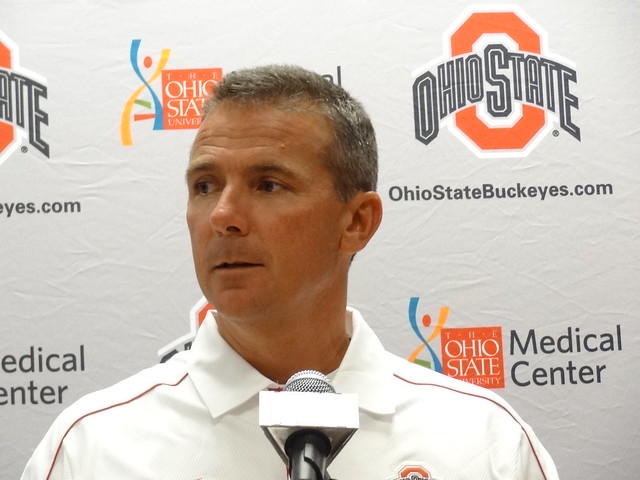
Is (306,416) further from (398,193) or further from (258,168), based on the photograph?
(398,193)

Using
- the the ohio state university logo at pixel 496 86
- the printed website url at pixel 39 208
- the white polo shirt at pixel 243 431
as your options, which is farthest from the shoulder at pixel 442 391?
the printed website url at pixel 39 208

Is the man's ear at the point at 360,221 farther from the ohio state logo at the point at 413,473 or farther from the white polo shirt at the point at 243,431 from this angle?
the ohio state logo at the point at 413,473

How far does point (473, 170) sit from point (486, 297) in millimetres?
350

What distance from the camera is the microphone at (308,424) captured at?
78 cm

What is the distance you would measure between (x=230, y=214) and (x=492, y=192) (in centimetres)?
123

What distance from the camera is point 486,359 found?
2.28 m

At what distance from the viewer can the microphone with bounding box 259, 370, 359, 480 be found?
781 mm

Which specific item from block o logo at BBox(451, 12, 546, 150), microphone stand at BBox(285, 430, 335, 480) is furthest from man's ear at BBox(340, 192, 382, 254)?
block o logo at BBox(451, 12, 546, 150)

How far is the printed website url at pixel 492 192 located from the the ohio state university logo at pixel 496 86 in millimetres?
107

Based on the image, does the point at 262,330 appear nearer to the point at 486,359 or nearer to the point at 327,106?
the point at 327,106

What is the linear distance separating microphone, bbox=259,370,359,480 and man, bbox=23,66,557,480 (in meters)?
0.45

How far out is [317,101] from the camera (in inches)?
55.4

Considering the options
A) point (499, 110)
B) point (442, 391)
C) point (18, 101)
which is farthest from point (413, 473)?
point (18, 101)

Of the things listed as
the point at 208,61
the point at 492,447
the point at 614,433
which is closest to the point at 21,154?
the point at 208,61
